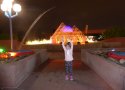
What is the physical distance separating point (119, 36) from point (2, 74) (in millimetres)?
29292

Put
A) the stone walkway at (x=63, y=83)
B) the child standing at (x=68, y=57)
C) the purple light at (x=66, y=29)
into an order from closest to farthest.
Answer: the stone walkway at (x=63, y=83) → the child standing at (x=68, y=57) → the purple light at (x=66, y=29)

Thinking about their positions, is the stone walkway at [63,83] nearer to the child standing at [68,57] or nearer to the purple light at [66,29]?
the child standing at [68,57]

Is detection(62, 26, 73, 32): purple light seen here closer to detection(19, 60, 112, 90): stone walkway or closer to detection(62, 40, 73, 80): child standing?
detection(19, 60, 112, 90): stone walkway

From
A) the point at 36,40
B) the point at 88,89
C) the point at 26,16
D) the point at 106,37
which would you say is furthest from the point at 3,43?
the point at 88,89

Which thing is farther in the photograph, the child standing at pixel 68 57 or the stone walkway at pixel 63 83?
the child standing at pixel 68 57

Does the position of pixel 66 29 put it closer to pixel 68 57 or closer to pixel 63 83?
pixel 68 57

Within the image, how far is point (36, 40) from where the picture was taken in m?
38.9

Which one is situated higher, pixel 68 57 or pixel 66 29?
pixel 66 29

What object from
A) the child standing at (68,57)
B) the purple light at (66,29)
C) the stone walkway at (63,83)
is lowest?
the stone walkway at (63,83)

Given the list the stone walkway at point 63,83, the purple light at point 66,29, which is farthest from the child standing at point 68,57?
the purple light at point 66,29

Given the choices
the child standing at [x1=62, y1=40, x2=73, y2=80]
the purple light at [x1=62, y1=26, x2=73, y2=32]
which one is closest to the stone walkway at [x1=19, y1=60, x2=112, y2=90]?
the child standing at [x1=62, y1=40, x2=73, y2=80]

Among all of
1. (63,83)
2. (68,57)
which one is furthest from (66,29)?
(63,83)

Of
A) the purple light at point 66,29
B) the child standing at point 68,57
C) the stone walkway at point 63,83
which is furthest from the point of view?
the purple light at point 66,29

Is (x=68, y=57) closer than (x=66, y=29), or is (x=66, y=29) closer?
(x=68, y=57)
